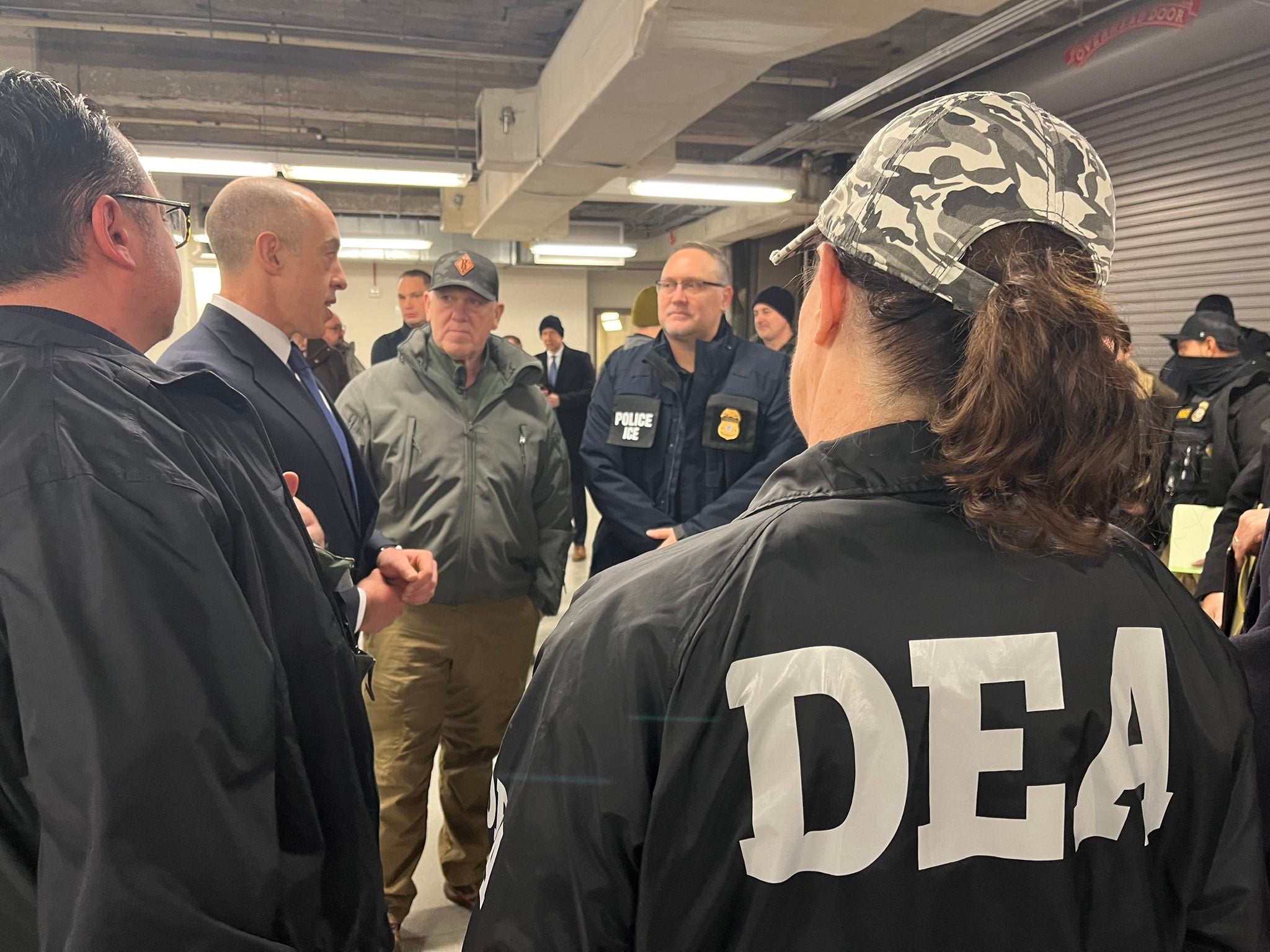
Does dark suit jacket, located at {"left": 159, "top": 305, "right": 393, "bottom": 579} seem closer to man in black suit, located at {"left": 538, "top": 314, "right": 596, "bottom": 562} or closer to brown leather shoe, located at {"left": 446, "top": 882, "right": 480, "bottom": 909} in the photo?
brown leather shoe, located at {"left": 446, "top": 882, "right": 480, "bottom": 909}

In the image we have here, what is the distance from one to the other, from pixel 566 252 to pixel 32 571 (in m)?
11.3

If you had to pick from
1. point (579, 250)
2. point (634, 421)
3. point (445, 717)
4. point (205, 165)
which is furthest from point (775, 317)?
point (579, 250)

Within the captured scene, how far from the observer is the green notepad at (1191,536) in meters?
3.26

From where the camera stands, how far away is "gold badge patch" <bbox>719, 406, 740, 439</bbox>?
2.89 meters

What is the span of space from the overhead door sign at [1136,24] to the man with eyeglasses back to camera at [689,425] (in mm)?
3301

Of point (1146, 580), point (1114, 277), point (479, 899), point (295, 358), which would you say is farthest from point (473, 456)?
point (1114, 277)

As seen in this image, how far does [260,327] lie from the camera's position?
1.95 m

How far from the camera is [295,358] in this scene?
6.80ft

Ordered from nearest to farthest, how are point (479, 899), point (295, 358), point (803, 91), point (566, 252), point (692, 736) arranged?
1. point (692, 736)
2. point (479, 899)
3. point (295, 358)
4. point (803, 91)
5. point (566, 252)

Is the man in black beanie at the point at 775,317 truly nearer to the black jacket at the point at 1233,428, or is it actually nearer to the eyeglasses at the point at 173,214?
the black jacket at the point at 1233,428

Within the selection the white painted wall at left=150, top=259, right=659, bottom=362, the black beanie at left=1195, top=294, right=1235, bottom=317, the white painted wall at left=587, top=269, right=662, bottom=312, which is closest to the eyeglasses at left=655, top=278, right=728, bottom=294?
the black beanie at left=1195, top=294, right=1235, bottom=317

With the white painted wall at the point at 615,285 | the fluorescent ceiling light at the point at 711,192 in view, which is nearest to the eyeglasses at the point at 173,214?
the fluorescent ceiling light at the point at 711,192

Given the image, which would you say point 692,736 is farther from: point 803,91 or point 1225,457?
point 803,91

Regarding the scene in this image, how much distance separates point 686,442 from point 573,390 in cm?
488
